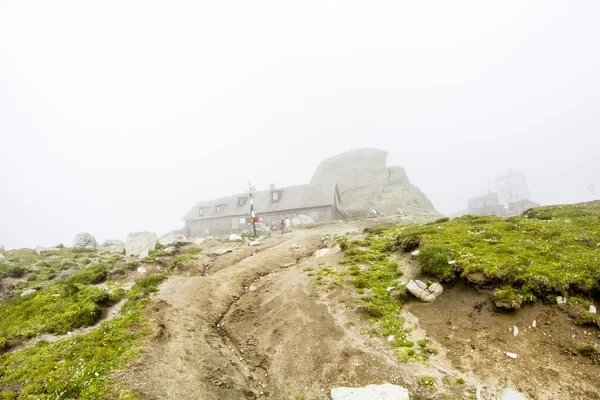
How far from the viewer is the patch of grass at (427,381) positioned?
8695 mm

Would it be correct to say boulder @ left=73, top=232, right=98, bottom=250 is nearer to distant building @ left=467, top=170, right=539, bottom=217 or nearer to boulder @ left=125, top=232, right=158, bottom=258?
boulder @ left=125, top=232, right=158, bottom=258

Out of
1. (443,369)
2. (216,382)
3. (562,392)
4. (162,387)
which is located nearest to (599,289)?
(562,392)

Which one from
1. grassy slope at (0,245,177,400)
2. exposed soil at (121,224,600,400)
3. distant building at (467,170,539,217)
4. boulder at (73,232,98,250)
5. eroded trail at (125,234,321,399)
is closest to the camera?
exposed soil at (121,224,600,400)

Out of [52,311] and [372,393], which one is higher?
[52,311]

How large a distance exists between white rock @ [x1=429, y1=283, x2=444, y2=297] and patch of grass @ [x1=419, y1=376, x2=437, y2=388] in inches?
196

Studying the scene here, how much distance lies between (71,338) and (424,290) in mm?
15716

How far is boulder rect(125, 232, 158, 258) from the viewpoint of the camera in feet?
98.7

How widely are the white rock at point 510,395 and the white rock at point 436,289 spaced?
527 cm

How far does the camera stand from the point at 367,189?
99.4 metres

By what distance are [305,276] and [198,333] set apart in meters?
7.23

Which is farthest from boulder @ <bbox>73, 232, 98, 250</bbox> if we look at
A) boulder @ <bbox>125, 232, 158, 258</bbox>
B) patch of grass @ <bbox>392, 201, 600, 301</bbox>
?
patch of grass @ <bbox>392, 201, 600, 301</bbox>

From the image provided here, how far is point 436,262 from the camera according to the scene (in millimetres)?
14406

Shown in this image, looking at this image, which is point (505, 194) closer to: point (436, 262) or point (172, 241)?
point (436, 262)

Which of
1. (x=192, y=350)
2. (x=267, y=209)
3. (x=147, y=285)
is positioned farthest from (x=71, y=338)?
(x=267, y=209)
